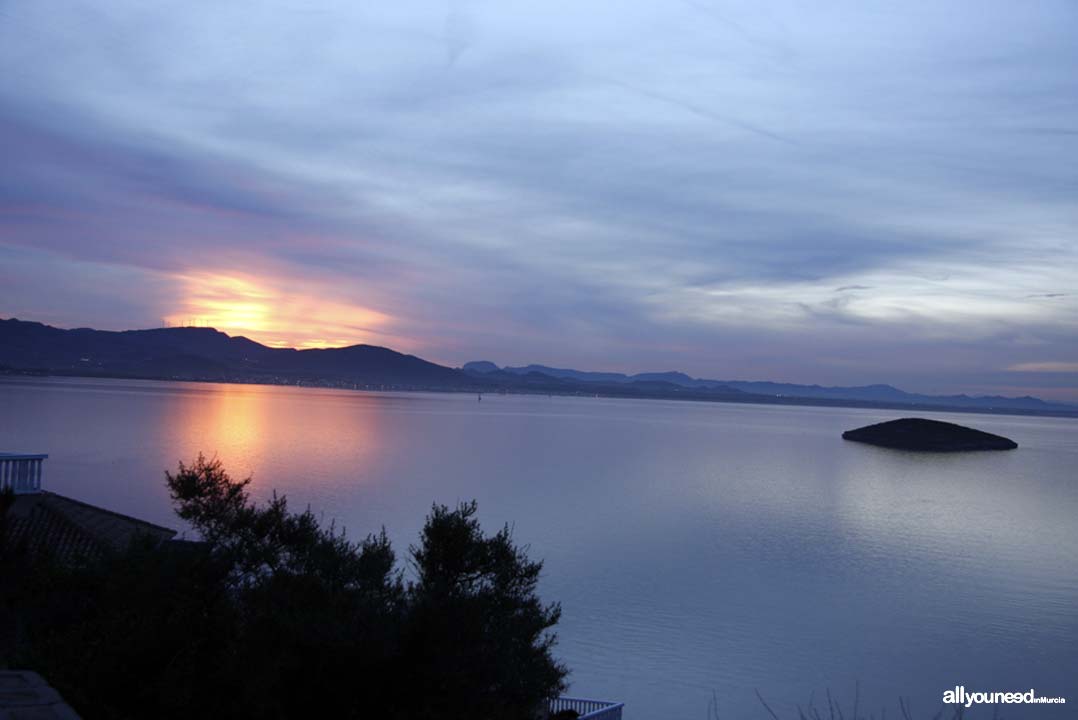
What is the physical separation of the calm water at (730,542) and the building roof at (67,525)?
30.2ft

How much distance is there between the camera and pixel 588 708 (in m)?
14.0

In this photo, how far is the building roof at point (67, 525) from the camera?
1185 cm

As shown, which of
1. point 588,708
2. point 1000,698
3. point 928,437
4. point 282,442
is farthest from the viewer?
point 928,437

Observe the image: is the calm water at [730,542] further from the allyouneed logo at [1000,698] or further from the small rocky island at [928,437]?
the small rocky island at [928,437]

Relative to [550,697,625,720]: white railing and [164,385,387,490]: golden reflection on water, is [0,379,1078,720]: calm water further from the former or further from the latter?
[550,697,625,720]: white railing

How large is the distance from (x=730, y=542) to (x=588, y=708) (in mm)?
23078

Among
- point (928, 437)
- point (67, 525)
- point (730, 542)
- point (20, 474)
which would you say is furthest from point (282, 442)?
point (928, 437)

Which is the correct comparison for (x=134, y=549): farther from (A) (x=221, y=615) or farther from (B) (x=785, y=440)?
(B) (x=785, y=440)

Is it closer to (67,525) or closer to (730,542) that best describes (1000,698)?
(730,542)

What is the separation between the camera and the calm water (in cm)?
1991

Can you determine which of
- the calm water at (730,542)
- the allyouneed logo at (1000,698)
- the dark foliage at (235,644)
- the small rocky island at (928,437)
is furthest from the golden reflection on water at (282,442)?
the small rocky island at (928,437)

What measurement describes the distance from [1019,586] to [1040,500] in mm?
31121

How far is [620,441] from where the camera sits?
319 ft

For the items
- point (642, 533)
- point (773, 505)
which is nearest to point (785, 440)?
point (773, 505)
